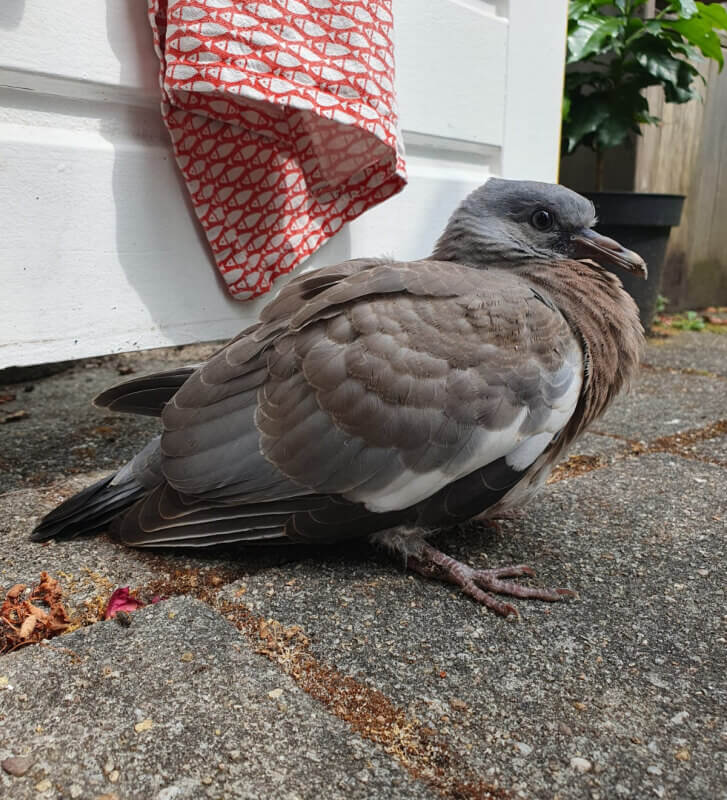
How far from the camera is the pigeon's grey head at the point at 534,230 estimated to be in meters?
2.06

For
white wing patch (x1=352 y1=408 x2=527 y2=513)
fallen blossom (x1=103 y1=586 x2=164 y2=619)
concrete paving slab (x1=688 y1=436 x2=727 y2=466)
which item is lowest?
concrete paving slab (x1=688 y1=436 x2=727 y2=466)

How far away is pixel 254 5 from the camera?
6.77 ft

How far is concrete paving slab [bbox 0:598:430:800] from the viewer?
3.55 feet

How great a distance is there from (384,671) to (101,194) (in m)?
1.64

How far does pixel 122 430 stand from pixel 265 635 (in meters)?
1.71

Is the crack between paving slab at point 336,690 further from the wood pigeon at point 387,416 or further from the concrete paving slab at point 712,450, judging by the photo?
the concrete paving slab at point 712,450

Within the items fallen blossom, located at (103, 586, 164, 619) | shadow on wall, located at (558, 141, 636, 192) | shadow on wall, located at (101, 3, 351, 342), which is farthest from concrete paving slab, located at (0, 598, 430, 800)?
shadow on wall, located at (558, 141, 636, 192)

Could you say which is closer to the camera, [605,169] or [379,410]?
[379,410]

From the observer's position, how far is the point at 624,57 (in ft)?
15.0

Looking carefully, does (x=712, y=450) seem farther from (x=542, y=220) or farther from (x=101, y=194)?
(x=101, y=194)

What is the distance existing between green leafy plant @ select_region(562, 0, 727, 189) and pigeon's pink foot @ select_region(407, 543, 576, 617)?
3.63 meters

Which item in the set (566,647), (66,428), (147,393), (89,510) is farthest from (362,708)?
(66,428)

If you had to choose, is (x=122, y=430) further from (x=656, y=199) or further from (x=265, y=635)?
(x=656, y=199)

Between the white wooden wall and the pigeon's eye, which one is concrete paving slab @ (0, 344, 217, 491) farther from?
the pigeon's eye
